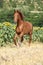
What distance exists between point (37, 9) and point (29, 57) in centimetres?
3447

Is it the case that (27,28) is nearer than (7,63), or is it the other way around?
(7,63)

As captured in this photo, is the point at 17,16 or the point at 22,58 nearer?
the point at 22,58

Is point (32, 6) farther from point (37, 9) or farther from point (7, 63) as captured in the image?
point (7, 63)

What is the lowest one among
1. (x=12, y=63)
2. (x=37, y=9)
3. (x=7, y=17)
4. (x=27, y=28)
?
(x=37, y=9)

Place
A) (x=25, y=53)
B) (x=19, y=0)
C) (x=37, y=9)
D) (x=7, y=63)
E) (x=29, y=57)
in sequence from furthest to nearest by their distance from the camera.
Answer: (x=19, y=0), (x=37, y=9), (x=25, y=53), (x=29, y=57), (x=7, y=63)

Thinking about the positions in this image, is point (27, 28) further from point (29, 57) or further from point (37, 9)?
point (37, 9)

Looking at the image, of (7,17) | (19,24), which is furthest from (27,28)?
(7,17)

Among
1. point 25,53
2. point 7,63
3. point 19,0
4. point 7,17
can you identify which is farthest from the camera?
point 19,0

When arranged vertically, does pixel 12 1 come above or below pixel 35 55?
below

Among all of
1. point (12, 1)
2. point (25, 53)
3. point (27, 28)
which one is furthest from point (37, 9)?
point (25, 53)

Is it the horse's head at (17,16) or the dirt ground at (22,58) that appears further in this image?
the horse's head at (17,16)

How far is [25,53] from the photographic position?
10508 mm

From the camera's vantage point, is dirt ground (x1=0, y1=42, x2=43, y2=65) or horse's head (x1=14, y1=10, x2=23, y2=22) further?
horse's head (x1=14, y1=10, x2=23, y2=22)

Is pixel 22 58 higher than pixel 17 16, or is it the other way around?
pixel 22 58
